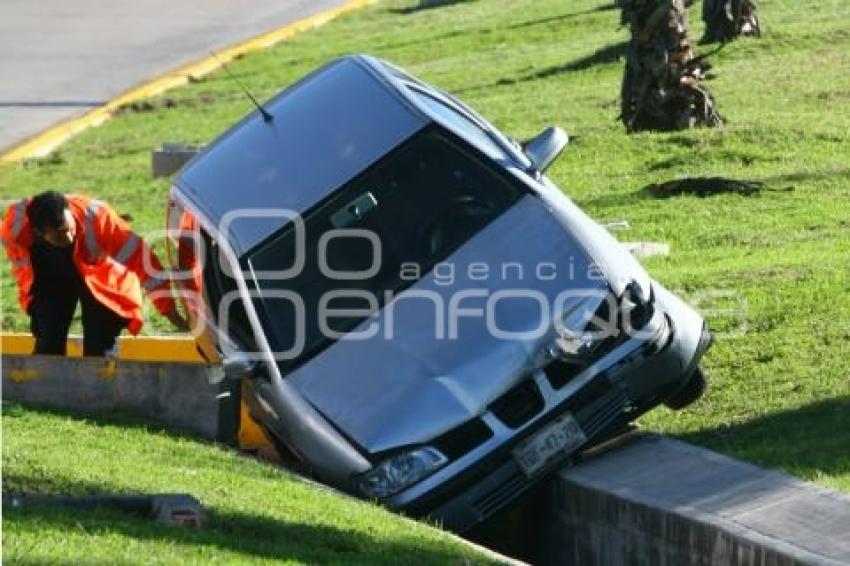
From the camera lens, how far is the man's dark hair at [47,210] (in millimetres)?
12250

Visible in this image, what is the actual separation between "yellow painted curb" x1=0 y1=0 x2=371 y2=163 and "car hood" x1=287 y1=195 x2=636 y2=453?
15128 millimetres

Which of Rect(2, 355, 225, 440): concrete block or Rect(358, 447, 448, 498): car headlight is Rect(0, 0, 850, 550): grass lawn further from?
Rect(2, 355, 225, 440): concrete block

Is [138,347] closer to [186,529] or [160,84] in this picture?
[186,529]

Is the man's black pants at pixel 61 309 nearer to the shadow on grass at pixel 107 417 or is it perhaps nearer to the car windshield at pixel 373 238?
the shadow on grass at pixel 107 417

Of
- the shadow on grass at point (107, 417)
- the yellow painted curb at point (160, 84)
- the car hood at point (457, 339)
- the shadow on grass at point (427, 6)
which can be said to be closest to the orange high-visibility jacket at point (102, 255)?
the shadow on grass at point (107, 417)

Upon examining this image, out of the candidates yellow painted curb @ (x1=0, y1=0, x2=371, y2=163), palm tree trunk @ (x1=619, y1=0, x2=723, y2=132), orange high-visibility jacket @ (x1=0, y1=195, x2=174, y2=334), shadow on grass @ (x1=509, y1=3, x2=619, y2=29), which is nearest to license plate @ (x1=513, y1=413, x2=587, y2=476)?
orange high-visibility jacket @ (x1=0, y1=195, x2=174, y2=334)

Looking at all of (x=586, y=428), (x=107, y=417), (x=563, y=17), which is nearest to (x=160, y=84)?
(x=563, y=17)

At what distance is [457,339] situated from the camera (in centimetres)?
1038

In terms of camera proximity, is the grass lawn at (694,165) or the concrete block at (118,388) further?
the concrete block at (118,388)

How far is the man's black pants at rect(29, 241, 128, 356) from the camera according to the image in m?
12.9

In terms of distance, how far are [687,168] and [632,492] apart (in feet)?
29.5

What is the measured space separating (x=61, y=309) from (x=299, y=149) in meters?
2.25

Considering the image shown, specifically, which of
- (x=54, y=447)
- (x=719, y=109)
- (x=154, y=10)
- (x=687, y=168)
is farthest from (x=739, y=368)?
(x=154, y=10)

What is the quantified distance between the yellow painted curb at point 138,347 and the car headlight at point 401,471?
10.0 feet
